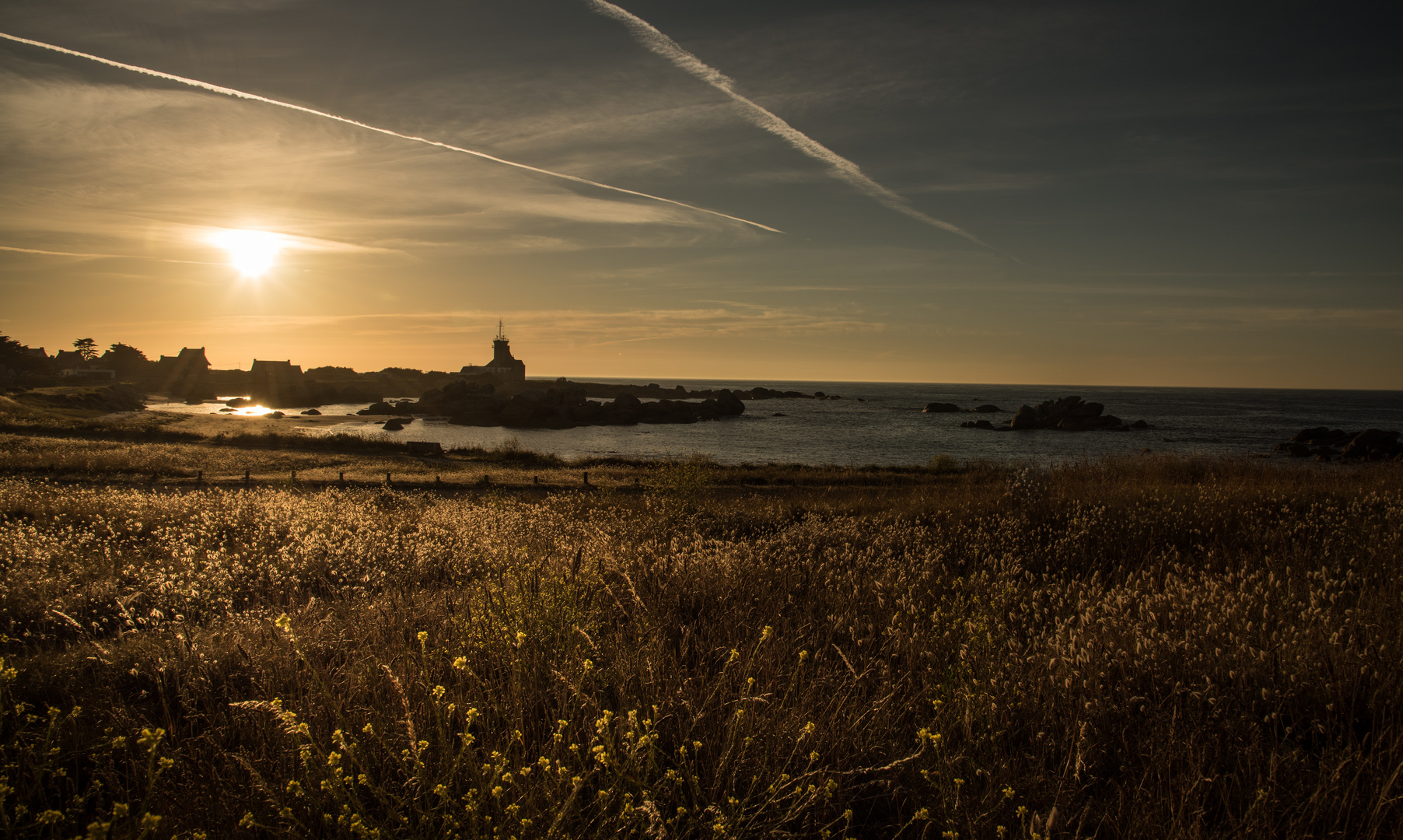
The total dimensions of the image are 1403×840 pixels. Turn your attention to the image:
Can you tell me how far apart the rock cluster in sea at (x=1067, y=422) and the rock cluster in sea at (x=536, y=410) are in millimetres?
39566

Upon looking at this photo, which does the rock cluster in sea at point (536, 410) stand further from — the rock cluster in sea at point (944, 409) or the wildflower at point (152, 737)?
the wildflower at point (152, 737)

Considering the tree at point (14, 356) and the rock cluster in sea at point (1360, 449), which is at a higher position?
the tree at point (14, 356)

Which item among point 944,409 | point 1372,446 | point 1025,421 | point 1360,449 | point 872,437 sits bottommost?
point 872,437

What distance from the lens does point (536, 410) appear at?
81562 mm

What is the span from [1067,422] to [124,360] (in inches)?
6173

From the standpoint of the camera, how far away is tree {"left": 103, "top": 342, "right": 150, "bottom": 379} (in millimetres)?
113750

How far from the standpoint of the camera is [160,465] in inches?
968

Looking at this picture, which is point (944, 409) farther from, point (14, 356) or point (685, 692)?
point (14, 356)

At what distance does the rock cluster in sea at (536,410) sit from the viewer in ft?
265

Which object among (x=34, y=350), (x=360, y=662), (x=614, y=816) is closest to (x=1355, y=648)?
(x=614, y=816)

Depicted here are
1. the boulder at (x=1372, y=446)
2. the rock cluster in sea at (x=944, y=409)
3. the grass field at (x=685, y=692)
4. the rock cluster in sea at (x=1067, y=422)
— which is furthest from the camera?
the rock cluster in sea at (x=944, y=409)

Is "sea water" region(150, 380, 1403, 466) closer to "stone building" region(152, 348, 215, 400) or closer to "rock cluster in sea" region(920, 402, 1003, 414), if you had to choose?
"rock cluster in sea" region(920, 402, 1003, 414)

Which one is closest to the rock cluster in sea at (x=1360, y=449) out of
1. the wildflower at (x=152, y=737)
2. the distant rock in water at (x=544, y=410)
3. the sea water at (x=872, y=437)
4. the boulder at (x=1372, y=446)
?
the boulder at (x=1372, y=446)

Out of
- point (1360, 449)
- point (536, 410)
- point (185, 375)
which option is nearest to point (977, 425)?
point (1360, 449)
